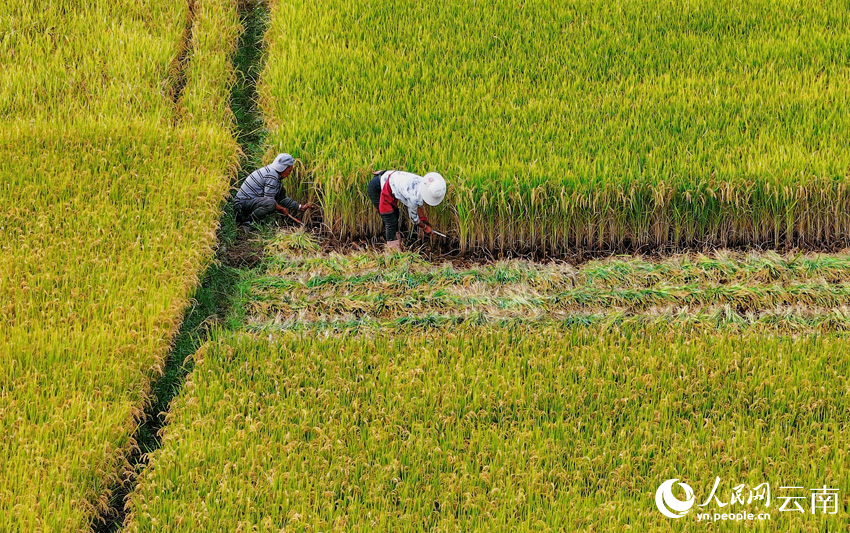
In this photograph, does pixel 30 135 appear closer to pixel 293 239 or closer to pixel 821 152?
pixel 293 239

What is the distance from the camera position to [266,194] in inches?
243

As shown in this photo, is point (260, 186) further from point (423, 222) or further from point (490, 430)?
point (490, 430)

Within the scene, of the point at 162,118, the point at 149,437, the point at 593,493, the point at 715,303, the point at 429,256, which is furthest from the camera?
the point at 162,118

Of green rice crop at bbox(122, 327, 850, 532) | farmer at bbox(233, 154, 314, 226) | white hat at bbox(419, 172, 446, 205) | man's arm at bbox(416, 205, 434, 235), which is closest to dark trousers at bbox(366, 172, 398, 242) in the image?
man's arm at bbox(416, 205, 434, 235)

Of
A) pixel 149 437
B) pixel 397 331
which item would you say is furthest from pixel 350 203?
pixel 149 437

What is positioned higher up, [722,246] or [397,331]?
[722,246]

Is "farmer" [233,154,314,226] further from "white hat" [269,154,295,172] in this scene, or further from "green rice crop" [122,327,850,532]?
"green rice crop" [122,327,850,532]

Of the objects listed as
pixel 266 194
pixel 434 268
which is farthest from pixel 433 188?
pixel 266 194

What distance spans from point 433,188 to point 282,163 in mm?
1192

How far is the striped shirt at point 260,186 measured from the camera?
20.1 ft

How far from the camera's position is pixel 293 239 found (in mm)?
6203

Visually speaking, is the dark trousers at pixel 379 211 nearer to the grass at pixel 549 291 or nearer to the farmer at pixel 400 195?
the farmer at pixel 400 195

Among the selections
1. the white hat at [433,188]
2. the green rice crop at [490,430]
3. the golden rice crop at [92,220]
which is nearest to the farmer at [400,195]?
the white hat at [433,188]

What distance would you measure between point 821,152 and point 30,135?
19.8 feet
